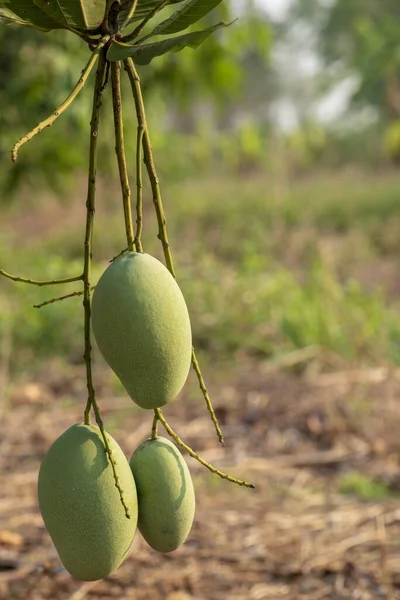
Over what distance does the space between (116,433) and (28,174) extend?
0.96 meters

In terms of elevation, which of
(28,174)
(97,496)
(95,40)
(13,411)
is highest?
A: (95,40)

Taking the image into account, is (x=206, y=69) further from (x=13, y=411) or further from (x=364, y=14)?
(x=364, y=14)

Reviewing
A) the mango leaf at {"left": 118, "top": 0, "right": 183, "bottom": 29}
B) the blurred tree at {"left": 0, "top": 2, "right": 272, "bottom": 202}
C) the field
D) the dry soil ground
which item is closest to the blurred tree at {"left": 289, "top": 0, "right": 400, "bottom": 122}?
the field

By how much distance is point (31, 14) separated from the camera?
793mm

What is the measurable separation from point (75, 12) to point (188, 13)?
0.10m

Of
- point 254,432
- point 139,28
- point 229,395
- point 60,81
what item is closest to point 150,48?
point 139,28

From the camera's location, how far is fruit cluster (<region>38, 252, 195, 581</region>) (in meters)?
0.75

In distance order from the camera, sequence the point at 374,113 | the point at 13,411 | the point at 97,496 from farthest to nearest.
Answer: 1. the point at 374,113
2. the point at 13,411
3. the point at 97,496

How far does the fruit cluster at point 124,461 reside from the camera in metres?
0.75

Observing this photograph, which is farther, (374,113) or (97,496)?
(374,113)

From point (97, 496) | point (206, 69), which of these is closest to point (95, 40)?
point (97, 496)

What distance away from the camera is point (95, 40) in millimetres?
795

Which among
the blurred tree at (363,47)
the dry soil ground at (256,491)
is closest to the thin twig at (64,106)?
the dry soil ground at (256,491)

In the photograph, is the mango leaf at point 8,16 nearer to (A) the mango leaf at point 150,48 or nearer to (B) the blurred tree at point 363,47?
(A) the mango leaf at point 150,48
